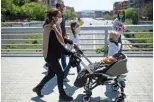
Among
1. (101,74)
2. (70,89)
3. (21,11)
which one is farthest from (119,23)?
(21,11)

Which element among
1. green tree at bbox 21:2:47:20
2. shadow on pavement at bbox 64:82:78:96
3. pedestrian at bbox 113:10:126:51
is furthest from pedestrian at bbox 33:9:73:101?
green tree at bbox 21:2:47:20

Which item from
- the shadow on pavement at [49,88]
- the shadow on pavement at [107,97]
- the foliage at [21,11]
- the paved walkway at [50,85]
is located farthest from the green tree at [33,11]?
the shadow on pavement at [107,97]

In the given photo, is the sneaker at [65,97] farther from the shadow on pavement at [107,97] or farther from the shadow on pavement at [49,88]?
the shadow on pavement at [49,88]

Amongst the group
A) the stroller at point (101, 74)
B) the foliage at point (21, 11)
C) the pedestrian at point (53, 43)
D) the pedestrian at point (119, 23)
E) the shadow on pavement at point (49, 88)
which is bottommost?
the shadow on pavement at point (49, 88)

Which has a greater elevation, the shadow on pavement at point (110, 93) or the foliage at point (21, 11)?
the foliage at point (21, 11)

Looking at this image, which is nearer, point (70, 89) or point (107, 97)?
point (107, 97)

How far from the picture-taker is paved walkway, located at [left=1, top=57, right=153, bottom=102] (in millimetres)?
5992

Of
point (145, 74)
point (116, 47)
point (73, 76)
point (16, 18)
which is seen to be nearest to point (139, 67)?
point (145, 74)

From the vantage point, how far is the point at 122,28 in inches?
313

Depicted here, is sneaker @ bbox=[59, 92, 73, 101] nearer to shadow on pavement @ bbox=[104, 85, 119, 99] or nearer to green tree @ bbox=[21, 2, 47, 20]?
shadow on pavement @ bbox=[104, 85, 119, 99]

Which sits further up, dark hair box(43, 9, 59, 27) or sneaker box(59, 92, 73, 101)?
dark hair box(43, 9, 59, 27)

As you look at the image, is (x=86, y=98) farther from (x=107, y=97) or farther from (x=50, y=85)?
(x=50, y=85)

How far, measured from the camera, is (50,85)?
272 inches

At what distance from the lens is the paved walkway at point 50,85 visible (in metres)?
5.99
